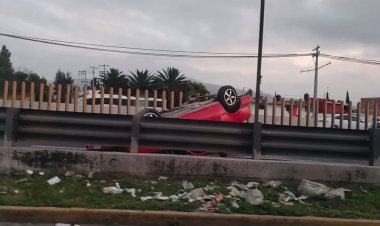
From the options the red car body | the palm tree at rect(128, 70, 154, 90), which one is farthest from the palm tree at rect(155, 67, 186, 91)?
the red car body

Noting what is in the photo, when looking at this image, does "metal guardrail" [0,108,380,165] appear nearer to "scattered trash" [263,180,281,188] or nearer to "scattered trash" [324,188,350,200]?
"scattered trash" [263,180,281,188]

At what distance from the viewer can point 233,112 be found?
1089cm

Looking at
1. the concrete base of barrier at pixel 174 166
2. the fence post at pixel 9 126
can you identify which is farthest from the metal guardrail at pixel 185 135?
the concrete base of barrier at pixel 174 166

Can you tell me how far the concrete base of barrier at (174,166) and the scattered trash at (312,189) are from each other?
0.32m

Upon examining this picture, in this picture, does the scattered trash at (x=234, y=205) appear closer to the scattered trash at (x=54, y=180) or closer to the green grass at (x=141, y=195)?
the green grass at (x=141, y=195)

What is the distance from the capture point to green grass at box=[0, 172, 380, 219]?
21.3ft

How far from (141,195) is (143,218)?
2.93 feet

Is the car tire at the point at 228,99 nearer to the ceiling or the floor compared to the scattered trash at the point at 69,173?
nearer to the ceiling

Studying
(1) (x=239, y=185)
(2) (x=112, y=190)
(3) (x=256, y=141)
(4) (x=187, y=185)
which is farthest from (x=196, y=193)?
(3) (x=256, y=141)

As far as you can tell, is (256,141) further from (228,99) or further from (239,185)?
(228,99)

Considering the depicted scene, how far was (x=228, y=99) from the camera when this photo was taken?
10930 millimetres

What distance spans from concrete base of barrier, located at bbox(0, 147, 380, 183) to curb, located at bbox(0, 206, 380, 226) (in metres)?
1.50

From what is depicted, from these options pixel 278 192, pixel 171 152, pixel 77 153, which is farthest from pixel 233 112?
pixel 77 153

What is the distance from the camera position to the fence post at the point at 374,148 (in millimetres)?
8234
